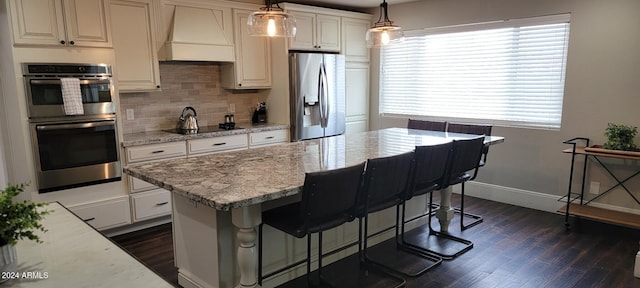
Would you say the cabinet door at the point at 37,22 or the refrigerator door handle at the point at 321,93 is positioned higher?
the cabinet door at the point at 37,22

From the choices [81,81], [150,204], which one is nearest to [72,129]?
[81,81]

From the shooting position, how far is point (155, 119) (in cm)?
430

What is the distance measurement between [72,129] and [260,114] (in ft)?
7.13

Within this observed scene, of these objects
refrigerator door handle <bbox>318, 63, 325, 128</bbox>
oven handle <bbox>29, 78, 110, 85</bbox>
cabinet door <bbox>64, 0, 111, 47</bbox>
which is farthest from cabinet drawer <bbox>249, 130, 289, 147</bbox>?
cabinet door <bbox>64, 0, 111, 47</bbox>

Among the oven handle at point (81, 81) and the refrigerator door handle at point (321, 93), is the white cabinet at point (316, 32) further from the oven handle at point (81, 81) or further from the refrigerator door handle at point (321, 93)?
the oven handle at point (81, 81)

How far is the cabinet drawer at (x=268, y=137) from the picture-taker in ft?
14.7

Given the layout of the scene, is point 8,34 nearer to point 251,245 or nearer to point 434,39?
point 251,245

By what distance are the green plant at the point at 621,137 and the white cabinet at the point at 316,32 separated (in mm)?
3085

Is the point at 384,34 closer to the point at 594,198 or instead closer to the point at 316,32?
the point at 316,32

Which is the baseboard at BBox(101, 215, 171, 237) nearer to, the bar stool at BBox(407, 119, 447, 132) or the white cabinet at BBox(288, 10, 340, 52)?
the white cabinet at BBox(288, 10, 340, 52)

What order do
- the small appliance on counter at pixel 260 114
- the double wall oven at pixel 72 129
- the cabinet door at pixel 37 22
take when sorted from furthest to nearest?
the small appliance on counter at pixel 260 114
the double wall oven at pixel 72 129
the cabinet door at pixel 37 22

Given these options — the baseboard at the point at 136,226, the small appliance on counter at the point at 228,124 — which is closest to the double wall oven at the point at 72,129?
the baseboard at the point at 136,226

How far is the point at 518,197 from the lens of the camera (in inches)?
177

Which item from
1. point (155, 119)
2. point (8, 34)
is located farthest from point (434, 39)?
point (8, 34)
